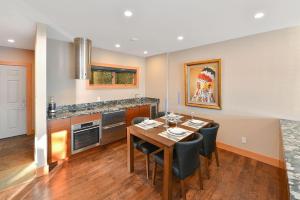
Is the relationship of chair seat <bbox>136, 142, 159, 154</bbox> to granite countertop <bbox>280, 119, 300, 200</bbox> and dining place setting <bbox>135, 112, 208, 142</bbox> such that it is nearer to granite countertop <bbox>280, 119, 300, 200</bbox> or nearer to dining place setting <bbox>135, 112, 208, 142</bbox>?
dining place setting <bbox>135, 112, 208, 142</bbox>

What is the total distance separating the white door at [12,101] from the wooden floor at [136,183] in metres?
2.54

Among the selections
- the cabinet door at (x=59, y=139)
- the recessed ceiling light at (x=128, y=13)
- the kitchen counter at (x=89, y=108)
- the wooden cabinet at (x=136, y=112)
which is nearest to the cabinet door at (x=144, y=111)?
the wooden cabinet at (x=136, y=112)

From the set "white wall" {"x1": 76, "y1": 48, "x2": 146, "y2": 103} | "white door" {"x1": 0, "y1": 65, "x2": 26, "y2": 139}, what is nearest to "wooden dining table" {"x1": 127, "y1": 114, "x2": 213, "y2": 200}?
"white wall" {"x1": 76, "y1": 48, "x2": 146, "y2": 103}

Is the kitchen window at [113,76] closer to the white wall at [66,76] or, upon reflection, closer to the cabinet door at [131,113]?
the white wall at [66,76]

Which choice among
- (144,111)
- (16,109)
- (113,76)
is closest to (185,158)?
(144,111)

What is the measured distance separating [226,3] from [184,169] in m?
2.08

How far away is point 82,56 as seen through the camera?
3.02 m

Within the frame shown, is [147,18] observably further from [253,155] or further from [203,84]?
[253,155]

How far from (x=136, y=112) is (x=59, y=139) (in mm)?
1888

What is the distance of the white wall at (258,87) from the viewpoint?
7.93 feet

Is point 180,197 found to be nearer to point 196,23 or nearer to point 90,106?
point 196,23

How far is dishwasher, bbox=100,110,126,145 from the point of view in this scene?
126 inches

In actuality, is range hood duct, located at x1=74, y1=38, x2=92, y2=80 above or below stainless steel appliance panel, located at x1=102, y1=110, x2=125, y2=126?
above

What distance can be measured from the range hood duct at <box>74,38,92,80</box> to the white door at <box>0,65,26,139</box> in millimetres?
2093
